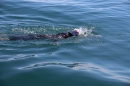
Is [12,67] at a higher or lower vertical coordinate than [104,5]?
lower

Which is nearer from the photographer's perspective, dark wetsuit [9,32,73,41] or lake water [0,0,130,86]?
lake water [0,0,130,86]

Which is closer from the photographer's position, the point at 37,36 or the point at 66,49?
the point at 66,49

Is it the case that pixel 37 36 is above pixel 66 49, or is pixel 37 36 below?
above

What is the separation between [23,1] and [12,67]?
11654 millimetres

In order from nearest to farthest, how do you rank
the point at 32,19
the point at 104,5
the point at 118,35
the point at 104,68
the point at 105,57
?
1. the point at 104,68
2. the point at 105,57
3. the point at 118,35
4. the point at 32,19
5. the point at 104,5

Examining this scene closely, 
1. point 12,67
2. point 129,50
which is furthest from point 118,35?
point 12,67

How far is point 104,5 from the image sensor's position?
60.4ft

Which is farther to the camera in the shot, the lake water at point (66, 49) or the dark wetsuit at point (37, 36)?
the dark wetsuit at point (37, 36)

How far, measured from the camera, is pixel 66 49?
32.6 feet

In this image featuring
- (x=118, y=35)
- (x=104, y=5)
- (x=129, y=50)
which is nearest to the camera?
(x=129, y=50)

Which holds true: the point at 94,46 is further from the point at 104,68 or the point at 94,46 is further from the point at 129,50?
the point at 104,68

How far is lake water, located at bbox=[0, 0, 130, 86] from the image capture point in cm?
762

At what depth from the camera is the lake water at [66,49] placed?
762 cm

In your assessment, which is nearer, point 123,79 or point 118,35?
point 123,79
